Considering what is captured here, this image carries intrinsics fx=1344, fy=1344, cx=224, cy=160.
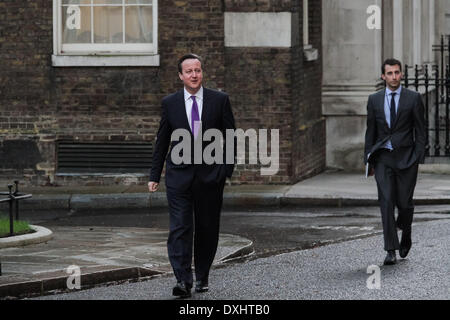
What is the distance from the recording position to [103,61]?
18250 mm

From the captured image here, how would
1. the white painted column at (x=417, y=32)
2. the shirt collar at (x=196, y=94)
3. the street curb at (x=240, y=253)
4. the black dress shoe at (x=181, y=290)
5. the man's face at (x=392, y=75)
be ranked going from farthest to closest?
the white painted column at (x=417, y=32) → the street curb at (x=240, y=253) → the man's face at (x=392, y=75) → the shirt collar at (x=196, y=94) → the black dress shoe at (x=181, y=290)

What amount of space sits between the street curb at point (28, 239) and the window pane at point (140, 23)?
5.50 metres

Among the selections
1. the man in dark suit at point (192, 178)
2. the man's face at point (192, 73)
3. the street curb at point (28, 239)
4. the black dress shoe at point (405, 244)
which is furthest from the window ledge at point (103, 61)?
the man's face at point (192, 73)

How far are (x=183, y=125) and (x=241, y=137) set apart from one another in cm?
784

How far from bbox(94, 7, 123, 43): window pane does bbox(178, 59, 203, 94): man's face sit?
8.33 meters

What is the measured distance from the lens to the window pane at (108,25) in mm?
18438

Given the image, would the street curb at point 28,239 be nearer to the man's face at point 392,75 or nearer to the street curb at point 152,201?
the street curb at point 152,201

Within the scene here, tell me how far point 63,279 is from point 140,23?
821cm
